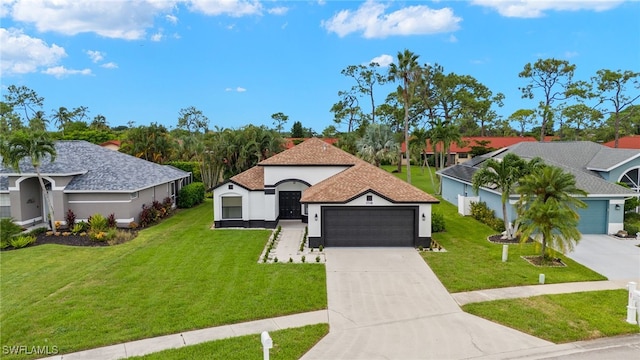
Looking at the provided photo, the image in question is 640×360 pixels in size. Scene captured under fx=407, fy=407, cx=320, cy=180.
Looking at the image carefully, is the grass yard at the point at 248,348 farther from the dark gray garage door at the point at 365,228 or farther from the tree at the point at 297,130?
the tree at the point at 297,130

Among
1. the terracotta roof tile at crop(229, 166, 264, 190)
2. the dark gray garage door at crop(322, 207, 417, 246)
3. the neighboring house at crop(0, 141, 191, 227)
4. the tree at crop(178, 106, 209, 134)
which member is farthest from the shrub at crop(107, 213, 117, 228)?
the tree at crop(178, 106, 209, 134)

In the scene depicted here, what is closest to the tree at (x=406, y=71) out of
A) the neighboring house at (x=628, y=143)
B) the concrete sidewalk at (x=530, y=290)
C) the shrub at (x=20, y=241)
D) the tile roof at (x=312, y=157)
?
the tile roof at (x=312, y=157)

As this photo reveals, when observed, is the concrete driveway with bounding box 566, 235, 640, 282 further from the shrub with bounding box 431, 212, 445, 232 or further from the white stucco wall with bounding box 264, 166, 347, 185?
the white stucco wall with bounding box 264, 166, 347, 185

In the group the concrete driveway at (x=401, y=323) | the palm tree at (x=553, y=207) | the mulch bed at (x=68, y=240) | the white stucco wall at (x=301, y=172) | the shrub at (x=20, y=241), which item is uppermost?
the white stucco wall at (x=301, y=172)

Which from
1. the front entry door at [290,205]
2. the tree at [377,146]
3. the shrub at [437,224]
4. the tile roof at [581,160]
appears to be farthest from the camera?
the tree at [377,146]

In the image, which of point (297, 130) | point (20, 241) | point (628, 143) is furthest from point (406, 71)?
point (297, 130)

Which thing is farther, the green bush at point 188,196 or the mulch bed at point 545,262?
the green bush at point 188,196
